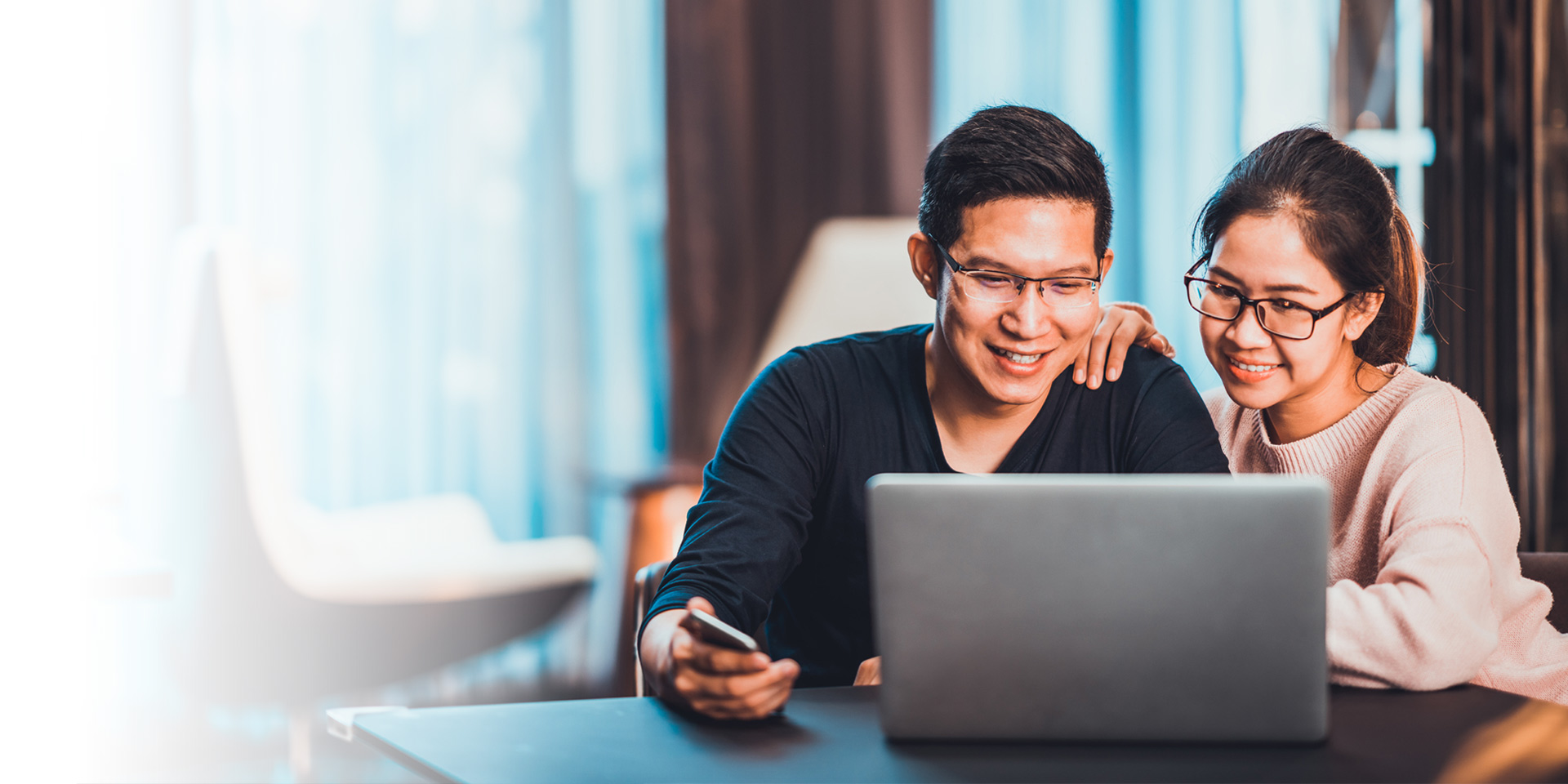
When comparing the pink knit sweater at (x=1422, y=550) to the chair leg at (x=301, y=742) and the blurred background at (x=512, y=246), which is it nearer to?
the blurred background at (x=512, y=246)

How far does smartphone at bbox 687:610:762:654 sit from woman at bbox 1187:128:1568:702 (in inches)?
22.6

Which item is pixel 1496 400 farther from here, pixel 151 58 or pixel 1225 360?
pixel 151 58

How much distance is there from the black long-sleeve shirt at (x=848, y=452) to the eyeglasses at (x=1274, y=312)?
9cm

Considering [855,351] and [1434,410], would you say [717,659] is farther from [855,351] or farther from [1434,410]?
[1434,410]

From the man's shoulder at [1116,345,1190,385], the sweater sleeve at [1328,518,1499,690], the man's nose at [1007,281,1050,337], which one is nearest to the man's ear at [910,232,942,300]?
the man's nose at [1007,281,1050,337]

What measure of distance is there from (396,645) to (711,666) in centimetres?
139

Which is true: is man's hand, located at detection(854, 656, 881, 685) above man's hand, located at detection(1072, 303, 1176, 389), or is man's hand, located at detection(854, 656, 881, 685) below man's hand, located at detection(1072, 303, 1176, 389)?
below

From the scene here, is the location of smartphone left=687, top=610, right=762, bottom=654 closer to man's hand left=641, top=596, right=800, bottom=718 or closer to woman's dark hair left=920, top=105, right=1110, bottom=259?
man's hand left=641, top=596, right=800, bottom=718

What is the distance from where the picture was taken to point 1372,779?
0.77m

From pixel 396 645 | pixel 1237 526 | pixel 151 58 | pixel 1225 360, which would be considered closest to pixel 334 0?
pixel 151 58

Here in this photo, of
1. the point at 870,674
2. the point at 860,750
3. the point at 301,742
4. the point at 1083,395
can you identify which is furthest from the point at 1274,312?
the point at 301,742

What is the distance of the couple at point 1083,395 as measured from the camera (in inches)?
50.2

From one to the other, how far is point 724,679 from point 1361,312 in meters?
0.94

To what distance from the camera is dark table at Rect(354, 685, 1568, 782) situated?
80 cm
